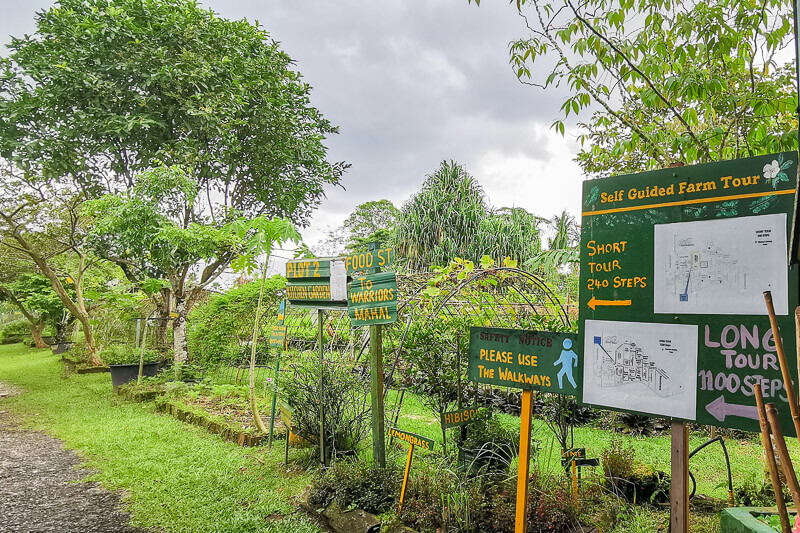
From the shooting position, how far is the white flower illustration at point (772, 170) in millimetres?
1751

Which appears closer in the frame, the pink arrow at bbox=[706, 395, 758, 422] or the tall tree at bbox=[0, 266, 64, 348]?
the pink arrow at bbox=[706, 395, 758, 422]

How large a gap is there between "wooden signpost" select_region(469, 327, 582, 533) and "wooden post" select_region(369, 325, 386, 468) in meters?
1.32

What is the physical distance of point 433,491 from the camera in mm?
2934

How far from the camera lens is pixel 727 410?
5.80 ft

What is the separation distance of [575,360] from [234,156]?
9.52 m

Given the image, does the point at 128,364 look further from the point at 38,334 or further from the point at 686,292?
the point at 38,334

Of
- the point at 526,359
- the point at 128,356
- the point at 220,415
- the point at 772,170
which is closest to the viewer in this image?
the point at 772,170

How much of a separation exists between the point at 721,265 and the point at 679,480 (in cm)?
92

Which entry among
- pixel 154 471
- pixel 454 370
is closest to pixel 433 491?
pixel 454 370

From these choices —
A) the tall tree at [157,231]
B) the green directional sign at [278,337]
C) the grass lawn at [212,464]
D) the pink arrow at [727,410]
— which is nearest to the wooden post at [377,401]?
the grass lawn at [212,464]

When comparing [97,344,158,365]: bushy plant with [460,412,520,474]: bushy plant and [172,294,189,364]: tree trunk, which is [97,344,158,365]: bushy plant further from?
[460,412,520,474]: bushy plant

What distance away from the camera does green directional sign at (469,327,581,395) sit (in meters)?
2.21

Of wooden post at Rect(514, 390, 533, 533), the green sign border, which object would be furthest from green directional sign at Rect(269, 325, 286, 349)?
wooden post at Rect(514, 390, 533, 533)

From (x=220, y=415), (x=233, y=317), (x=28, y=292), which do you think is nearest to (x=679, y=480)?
(x=220, y=415)
